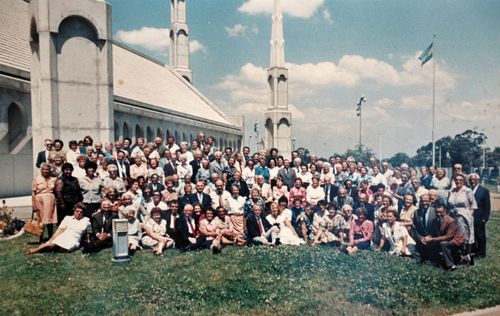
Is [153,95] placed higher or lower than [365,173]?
higher

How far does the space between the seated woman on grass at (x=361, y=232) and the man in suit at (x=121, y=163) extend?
598 centimetres

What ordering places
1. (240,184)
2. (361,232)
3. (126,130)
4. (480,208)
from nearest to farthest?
1. (480,208)
2. (361,232)
3. (240,184)
4. (126,130)

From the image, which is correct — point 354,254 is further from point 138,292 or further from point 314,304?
point 138,292

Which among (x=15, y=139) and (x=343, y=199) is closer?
(x=343, y=199)

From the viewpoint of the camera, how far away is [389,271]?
8758mm

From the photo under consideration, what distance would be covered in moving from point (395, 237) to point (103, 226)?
21.3 feet

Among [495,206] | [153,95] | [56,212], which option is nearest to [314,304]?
[56,212]

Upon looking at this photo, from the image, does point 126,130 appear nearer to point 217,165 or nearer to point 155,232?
point 217,165

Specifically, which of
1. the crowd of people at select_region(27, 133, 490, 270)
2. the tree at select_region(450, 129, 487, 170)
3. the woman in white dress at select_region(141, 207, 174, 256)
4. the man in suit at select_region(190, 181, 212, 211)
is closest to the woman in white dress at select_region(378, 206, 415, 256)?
the crowd of people at select_region(27, 133, 490, 270)

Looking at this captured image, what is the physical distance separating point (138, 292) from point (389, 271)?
4.79 m

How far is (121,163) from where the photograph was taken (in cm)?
1191

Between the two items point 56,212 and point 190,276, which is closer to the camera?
point 190,276

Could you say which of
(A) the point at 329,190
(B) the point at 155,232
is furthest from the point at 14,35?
(A) the point at 329,190

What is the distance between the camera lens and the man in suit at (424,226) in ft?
30.9
